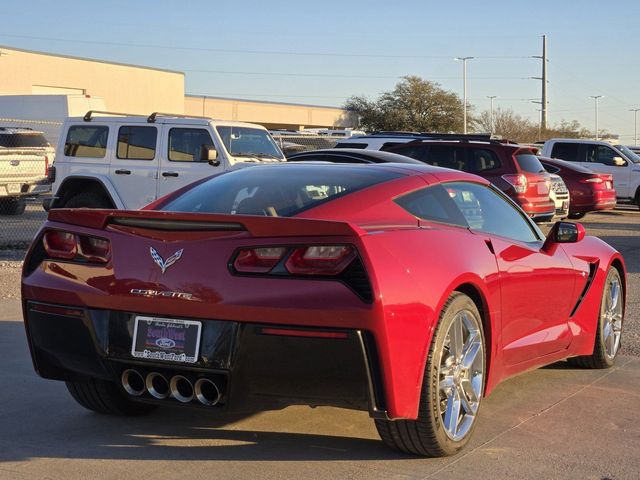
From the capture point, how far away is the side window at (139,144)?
1530cm

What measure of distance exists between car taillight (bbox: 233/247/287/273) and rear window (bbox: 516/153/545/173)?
552 inches

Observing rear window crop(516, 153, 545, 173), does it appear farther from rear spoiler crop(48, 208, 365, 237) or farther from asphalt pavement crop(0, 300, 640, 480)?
rear spoiler crop(48, 208, 365, 237)

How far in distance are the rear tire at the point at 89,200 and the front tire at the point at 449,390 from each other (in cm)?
1093

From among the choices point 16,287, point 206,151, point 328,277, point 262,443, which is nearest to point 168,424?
point 262,443

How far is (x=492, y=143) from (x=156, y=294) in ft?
47.1

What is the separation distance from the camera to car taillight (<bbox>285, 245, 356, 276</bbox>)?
4.30 m

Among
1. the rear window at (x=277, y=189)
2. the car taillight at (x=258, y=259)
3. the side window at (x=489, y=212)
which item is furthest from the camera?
the side window at (x=489, y=212)

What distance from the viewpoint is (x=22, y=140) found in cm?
2314

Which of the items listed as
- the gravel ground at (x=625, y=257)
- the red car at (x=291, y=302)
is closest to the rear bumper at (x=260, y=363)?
the red car at (x=291, y=302)

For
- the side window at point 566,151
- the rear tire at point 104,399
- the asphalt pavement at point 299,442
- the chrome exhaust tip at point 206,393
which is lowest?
the asphalt pavement at point 299,442

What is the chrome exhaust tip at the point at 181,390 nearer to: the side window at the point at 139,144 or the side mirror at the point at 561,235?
the side mirror at the point at 561,235

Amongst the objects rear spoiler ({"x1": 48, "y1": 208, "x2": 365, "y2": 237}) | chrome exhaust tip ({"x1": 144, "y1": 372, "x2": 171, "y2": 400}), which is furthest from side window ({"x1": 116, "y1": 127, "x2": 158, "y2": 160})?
chrome exhaust tip ({"x1": 144, "y1": 372, "x2": 171, "y2": 400})

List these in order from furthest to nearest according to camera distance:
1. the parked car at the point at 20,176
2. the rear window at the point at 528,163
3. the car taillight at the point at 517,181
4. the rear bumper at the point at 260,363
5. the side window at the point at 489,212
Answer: the parked car at the point at 20,176 → the rear window at the point at 528,163 → the car taillight at the point at 517,181 → the side window at the point at 489,212 → the rear bumper at the point at 260,363

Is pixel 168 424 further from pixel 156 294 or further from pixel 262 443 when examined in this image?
pixel 156 294
